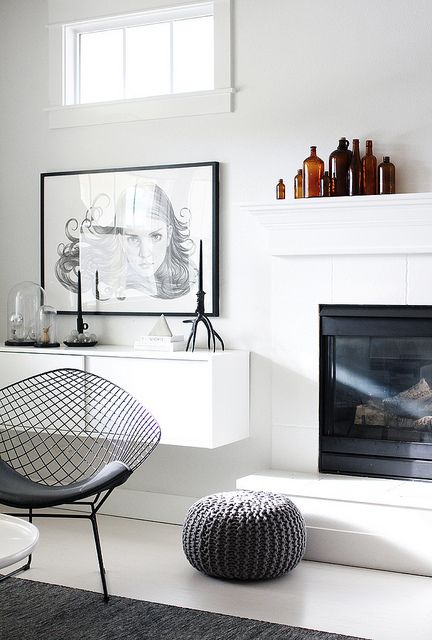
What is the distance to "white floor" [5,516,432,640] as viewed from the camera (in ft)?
9.66

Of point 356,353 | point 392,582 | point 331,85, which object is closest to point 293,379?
point 356,353

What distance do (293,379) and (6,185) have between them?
6.19 feet

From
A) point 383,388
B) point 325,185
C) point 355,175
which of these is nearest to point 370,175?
point 355,175

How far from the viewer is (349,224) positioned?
3760 millimetres

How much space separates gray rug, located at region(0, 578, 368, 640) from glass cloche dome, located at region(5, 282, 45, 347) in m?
1.54

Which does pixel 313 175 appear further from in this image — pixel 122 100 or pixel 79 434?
pixel 79 434

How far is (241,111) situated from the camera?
407cm

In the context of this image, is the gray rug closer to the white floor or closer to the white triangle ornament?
the white floor

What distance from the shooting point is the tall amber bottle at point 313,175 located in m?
3.80

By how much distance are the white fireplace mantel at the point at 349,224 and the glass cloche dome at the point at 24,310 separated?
1227mm

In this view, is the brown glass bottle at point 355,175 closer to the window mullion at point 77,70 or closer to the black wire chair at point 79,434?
the black wire chair at point 79,434

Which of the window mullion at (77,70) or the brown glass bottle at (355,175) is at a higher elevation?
the window mullion at (77,70)

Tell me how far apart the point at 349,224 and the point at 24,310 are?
171 centimetres

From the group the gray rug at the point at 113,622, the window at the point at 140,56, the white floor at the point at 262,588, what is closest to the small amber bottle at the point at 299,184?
the window at the point at 140,56
